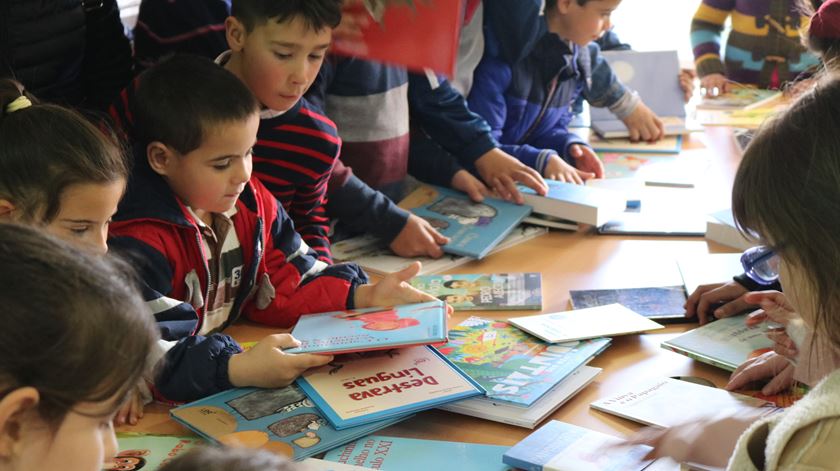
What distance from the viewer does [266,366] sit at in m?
1.25

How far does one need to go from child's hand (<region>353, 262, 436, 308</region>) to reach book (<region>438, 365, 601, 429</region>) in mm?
269

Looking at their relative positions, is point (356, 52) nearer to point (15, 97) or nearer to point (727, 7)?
point (15, 97)

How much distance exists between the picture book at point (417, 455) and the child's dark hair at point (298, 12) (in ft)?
2.24

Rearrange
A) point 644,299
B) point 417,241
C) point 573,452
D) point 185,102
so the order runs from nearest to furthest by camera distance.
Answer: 1. point 573,452
2. point 185,102
3. point 644,299
4. point 417,241

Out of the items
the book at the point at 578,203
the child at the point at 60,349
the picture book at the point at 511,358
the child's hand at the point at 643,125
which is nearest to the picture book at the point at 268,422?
the picture book at the point at 511,358

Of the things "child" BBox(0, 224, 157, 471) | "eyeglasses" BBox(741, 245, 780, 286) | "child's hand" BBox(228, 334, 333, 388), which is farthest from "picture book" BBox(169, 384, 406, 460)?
"eyeglasses" BBox(741, 245, 780, 286)

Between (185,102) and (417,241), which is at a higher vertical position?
(185,102)

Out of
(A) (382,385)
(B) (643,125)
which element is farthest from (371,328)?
(B) (643,125)

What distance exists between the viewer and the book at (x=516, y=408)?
1.21m

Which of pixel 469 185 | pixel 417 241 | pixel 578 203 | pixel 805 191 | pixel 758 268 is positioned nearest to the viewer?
pixel 805 191

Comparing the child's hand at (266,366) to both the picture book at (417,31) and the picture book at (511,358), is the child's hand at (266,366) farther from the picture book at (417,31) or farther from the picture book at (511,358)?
the picture book at (417,31)

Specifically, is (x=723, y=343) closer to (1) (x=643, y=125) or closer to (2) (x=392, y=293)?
(2) (x=392, y=293)

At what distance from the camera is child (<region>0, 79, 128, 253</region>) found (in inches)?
45.4

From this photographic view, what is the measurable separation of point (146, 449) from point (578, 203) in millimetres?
1045
